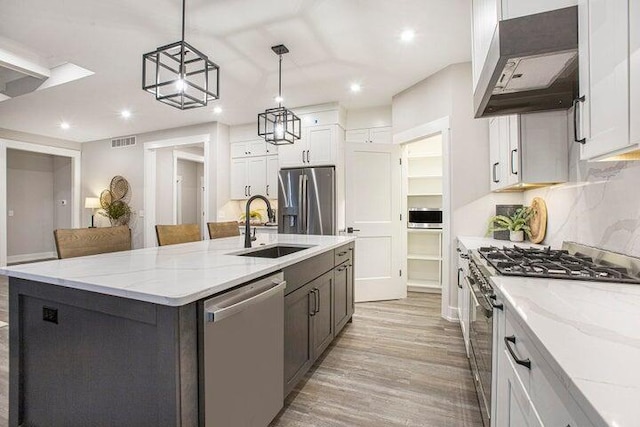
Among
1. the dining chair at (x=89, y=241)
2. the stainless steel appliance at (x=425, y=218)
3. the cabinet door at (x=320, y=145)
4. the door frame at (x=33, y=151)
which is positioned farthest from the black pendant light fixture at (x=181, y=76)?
the door frame at (x=33, y=151)

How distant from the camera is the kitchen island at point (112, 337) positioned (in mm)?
1104

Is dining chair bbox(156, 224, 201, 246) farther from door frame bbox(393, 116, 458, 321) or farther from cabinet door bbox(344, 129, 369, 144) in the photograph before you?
cabinet door bbox(344, 129, 369, 144)

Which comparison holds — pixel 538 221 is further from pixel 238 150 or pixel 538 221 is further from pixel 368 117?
pixel 238 150

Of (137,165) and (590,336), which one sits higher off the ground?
(137,165)

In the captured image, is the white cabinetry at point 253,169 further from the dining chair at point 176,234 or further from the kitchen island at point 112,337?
the kitchen island at point 112,337

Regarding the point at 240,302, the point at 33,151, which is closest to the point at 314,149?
the point at 240,302

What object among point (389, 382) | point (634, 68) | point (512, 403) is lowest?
point (389, 382)

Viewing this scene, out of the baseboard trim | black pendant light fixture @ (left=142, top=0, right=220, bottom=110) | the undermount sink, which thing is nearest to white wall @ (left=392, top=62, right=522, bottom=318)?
the undermount sink

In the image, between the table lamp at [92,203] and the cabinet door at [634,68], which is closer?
the cabinet door at [634,68]

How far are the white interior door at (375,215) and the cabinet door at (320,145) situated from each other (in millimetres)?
569

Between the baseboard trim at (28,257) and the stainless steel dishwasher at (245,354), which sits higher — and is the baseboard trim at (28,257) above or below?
below

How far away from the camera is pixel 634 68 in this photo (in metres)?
0.92

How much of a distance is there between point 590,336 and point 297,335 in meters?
1.53

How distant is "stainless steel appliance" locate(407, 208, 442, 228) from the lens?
4469 millimetres
